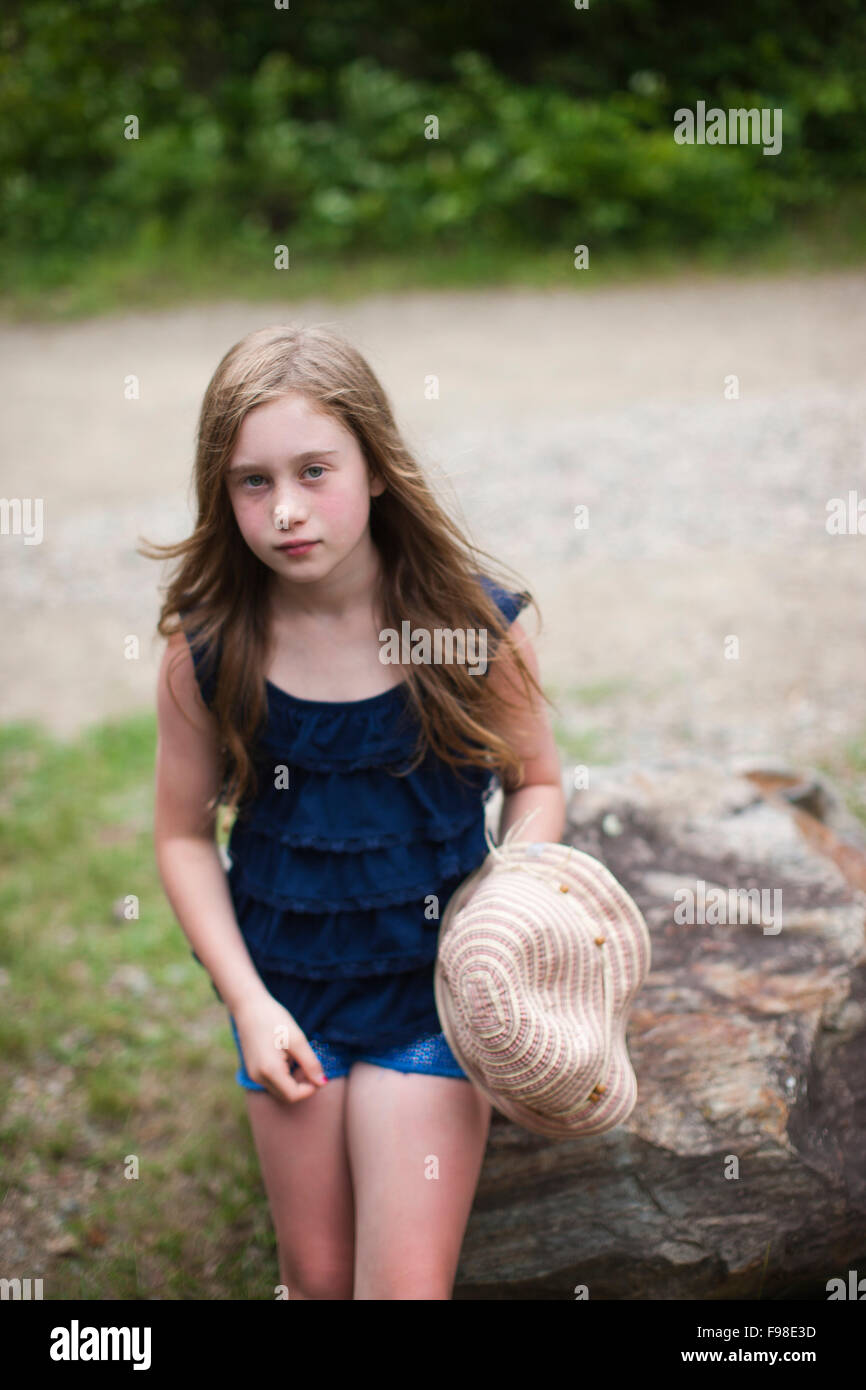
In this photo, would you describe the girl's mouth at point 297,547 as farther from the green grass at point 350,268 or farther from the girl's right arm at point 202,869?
the green grass at point 350,268

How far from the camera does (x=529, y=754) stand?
6.31 feet

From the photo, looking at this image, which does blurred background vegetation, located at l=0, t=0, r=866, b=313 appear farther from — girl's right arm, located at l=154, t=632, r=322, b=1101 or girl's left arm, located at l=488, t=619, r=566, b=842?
girl's right arm, located at l=154, t=632, r=322, b=1101

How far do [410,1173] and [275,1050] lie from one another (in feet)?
0.83

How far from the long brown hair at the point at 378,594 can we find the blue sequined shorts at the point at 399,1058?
1.32 feet

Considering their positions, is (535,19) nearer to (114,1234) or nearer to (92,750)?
(92,750)

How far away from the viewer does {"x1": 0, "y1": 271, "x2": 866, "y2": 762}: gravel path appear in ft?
14.3

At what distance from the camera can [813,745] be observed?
12.6 ft

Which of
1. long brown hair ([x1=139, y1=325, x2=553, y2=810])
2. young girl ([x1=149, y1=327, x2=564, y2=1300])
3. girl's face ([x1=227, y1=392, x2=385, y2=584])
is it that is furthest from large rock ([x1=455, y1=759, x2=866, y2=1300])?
girl's face ([x1=227, y1=392, x2=385, y2=584])

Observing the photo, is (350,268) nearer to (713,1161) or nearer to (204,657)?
(204,657)

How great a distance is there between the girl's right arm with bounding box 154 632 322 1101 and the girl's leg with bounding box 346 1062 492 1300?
0.11 m

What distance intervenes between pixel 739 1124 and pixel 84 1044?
1640 mm

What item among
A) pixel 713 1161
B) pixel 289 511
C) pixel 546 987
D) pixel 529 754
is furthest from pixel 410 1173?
pixel 289 511

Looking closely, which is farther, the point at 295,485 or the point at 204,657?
the point at 204,657
